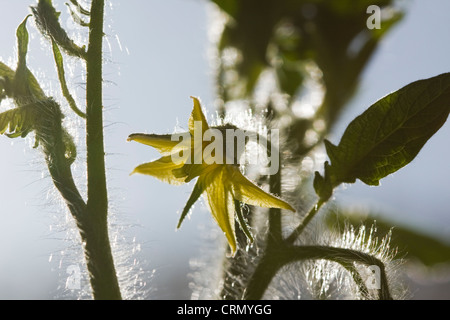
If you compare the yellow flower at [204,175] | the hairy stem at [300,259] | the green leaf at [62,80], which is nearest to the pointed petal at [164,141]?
the yellow flower at [204,175]

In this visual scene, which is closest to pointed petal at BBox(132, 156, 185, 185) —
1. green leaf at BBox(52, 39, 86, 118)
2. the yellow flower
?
the yellow flower

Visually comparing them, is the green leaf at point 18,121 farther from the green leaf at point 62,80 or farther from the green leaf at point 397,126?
the green leaf at point 397,126

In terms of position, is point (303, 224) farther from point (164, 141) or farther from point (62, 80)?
point (62, 80)

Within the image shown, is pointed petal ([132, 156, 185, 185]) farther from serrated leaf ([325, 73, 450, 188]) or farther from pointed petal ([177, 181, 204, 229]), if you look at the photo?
serrated leaf ([325, 73, 450, 188])

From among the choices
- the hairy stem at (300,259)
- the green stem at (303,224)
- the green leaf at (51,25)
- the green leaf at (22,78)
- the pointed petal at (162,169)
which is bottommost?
the hairy stem at (300,259)

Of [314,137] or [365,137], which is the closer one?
[365,137]

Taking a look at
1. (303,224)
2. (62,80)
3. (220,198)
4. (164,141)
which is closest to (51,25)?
(62,80)
